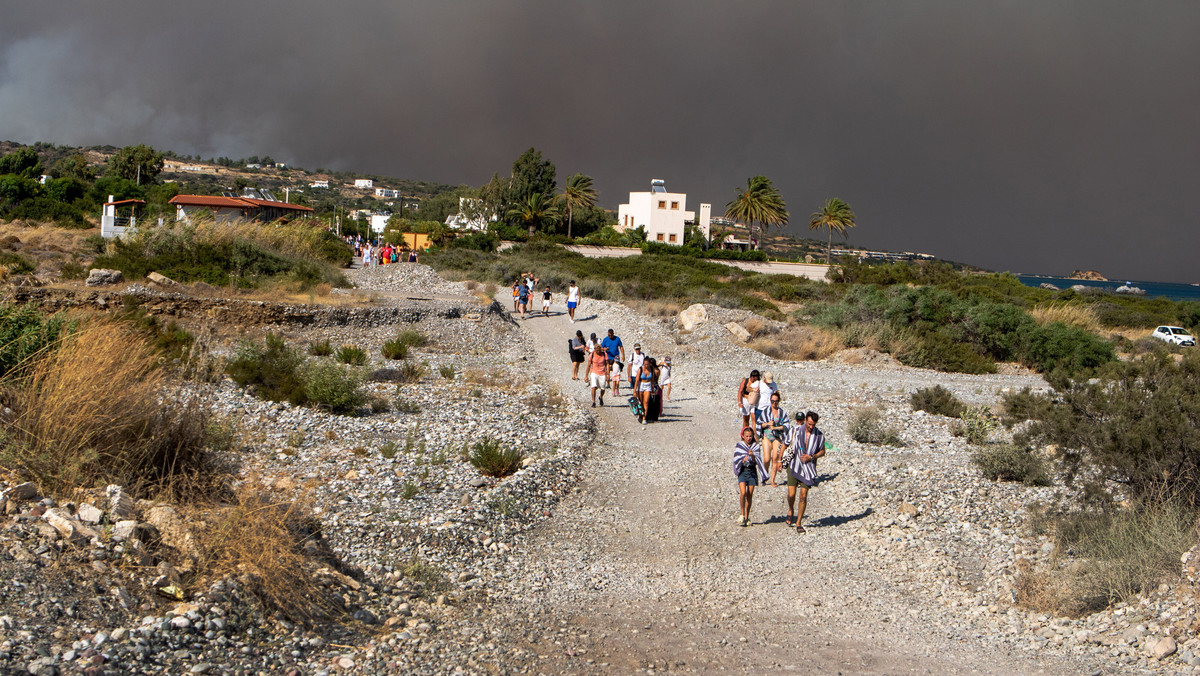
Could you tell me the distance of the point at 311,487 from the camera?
9.09 metres

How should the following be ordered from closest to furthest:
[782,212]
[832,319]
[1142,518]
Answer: [1142,518], [832,319], [782,212]

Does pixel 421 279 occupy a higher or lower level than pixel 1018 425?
higher

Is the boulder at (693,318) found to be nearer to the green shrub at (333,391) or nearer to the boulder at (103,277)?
the green shrub at (333,391)

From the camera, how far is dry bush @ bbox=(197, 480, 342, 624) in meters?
5.57

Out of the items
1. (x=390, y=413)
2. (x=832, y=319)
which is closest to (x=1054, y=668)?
(x=390, y=413)

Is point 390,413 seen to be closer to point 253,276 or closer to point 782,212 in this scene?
point 253,276

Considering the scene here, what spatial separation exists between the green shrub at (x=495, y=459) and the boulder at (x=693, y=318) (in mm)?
18999

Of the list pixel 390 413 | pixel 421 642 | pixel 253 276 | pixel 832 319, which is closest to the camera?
pixel 421 642

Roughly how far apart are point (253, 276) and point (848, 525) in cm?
2549

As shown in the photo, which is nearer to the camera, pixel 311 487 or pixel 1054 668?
pixel 1054 668

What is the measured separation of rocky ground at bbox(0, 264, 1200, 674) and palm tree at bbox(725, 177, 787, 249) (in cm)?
7223

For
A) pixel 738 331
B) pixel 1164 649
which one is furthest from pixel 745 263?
pixel 1164 649

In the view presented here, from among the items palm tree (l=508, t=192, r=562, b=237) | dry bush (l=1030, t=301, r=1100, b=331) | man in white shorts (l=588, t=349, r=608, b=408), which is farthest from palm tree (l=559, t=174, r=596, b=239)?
man in white shorts (l=588, t=349, r=608, b=408)

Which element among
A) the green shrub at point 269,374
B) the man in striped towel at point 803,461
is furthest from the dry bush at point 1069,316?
the green shrub at point 269,374
